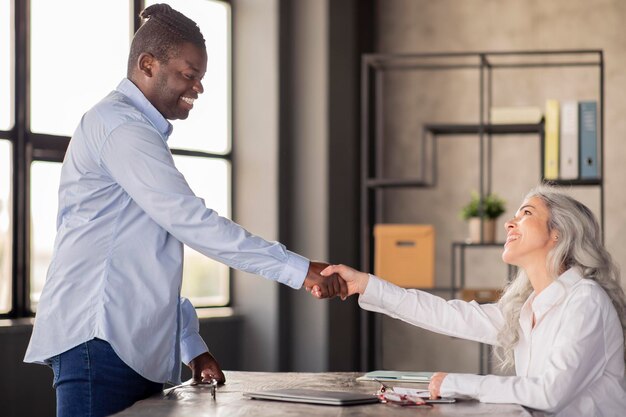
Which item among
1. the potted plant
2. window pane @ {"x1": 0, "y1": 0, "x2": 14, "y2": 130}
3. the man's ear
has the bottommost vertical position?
the potted plant

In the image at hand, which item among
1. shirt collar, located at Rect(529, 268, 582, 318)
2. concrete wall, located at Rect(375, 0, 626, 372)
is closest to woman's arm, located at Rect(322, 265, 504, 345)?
shirt collar, located at Rect(529, 268, 582, 318)

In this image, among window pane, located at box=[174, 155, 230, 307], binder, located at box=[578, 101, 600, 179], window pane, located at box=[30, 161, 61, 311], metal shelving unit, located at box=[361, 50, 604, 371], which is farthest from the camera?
window pane, located at box=[174, 155, 230, 307]

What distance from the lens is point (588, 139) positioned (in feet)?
14.4

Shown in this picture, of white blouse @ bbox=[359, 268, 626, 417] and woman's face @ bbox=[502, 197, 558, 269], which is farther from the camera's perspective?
woman's face @ bbox=[502, 197, 558, 269]

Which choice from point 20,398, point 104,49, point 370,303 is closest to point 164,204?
point 370,303

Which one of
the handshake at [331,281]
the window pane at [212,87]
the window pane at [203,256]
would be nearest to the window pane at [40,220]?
the window pane at [203,256]

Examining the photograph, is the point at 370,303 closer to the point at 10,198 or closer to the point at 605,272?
the point at 605,272

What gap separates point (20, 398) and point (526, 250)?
2302 mm

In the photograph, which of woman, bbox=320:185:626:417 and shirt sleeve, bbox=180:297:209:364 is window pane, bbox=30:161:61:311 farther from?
woman, bbox=320:185:626:417

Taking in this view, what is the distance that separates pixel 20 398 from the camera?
3783 mm

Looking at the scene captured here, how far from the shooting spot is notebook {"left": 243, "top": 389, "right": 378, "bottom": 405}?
1890 mm

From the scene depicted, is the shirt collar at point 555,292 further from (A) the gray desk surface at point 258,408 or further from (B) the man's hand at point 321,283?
(B) the man's hand at point 321,283

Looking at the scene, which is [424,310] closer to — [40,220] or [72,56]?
[40,220]

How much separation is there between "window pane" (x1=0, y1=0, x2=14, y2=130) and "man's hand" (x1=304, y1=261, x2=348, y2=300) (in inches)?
82.5
